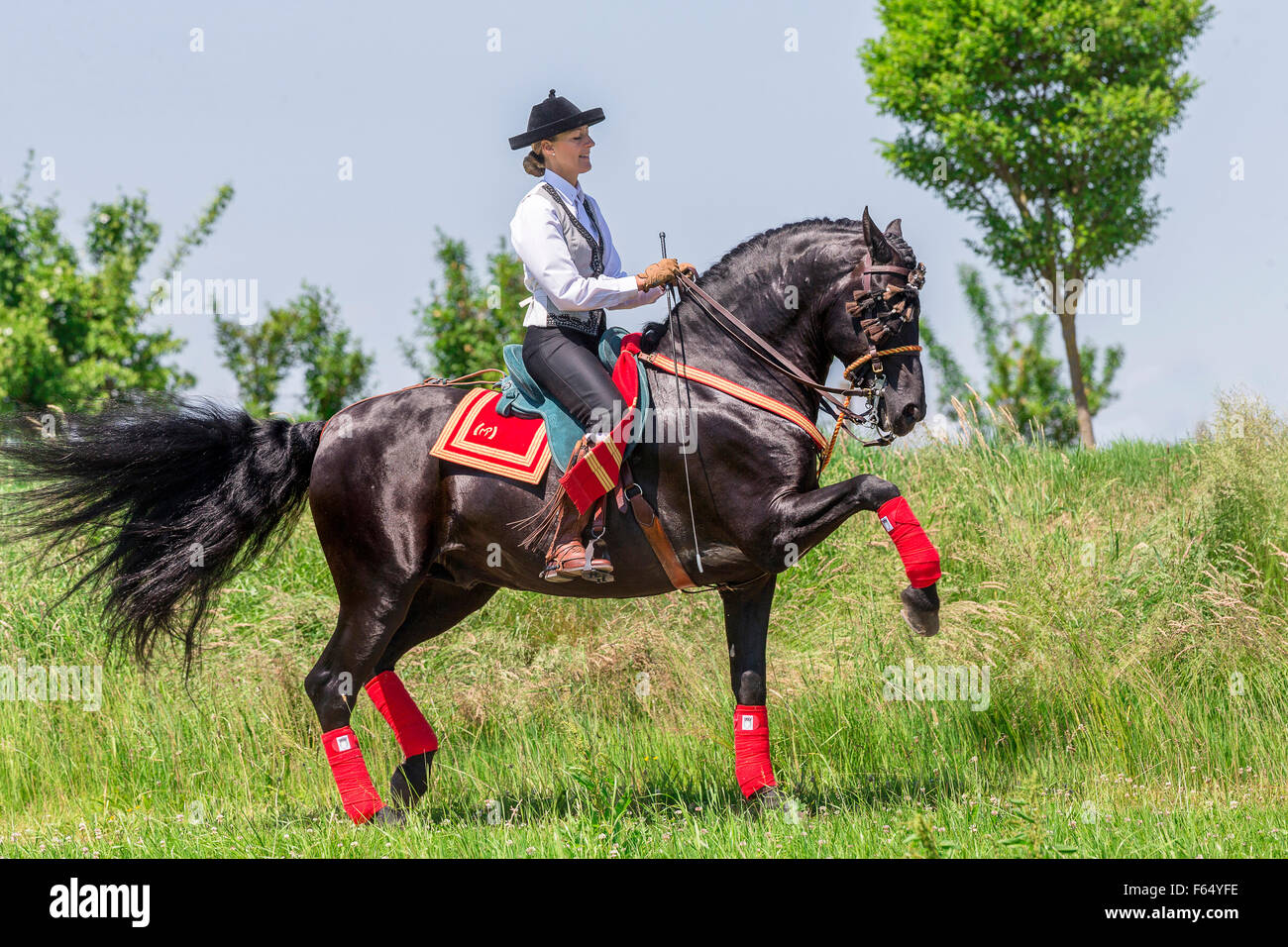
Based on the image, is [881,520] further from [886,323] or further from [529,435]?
[529,435]

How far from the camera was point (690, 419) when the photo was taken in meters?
5.35

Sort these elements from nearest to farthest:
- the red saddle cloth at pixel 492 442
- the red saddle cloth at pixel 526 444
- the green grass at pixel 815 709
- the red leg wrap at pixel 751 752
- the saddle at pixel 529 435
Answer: the green grass at pixel 815 709, the red saddle cloth at pixel 526 444, the saddle at pixel 529 435, the red saddle cloth at pixel 492 442, the red leg wrap at pixel 751 752

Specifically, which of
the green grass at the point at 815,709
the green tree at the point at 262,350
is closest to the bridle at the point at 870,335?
the green grass at the point at 815,709

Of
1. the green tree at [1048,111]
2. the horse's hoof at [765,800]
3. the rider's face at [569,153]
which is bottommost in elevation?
the horse's hoof at [765,800]

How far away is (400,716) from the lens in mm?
6211

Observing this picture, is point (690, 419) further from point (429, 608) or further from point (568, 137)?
point (429, 608)

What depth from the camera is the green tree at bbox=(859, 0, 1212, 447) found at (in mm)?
19344

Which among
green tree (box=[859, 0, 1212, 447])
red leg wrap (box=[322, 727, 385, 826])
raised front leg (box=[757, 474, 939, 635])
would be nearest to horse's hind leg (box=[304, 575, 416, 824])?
red leg wrap (box=[322, 727, 385, 826])

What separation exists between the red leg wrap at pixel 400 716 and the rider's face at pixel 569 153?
109 inches

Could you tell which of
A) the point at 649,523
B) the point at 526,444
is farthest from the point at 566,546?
the point at 526,444

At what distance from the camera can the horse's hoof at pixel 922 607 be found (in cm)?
490

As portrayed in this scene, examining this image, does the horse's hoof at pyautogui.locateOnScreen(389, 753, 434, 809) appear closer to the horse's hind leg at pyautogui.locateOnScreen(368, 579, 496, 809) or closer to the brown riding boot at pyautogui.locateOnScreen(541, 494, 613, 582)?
the horse's hind leg at pyautogui.locateOnScreen(368, 579, 496, 809)

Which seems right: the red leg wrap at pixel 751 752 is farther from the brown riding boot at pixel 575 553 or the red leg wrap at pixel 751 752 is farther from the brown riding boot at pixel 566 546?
the brown riding boot at pixel 566 546

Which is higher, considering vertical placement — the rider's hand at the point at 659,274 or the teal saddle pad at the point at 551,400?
the rider's hand at the point at 659,274
